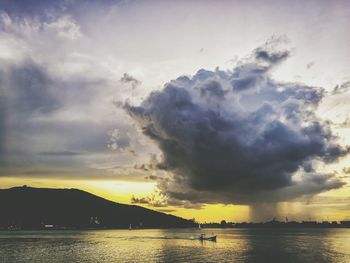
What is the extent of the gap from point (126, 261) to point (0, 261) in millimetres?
39046

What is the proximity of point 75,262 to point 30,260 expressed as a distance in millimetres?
16354

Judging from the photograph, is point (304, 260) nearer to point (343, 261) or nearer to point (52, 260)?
point (343, 261)

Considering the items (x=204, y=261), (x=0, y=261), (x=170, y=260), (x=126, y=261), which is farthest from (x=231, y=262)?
(x=0, y=261)

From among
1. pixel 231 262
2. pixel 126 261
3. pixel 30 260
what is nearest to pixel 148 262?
pixel 126 261

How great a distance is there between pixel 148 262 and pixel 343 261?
62.7 m

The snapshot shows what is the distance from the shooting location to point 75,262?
397 feet

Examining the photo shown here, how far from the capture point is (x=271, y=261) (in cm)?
12256

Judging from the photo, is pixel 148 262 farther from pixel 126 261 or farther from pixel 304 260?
pixel 304 260

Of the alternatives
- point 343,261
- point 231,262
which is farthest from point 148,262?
point 343,261

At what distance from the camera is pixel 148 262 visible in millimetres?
120562

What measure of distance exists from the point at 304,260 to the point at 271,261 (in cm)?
1186

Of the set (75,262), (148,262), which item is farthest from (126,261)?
(75,262)

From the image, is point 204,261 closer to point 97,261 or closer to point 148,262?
point 148,262

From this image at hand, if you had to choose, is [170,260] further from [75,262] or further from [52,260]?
[52,260]
